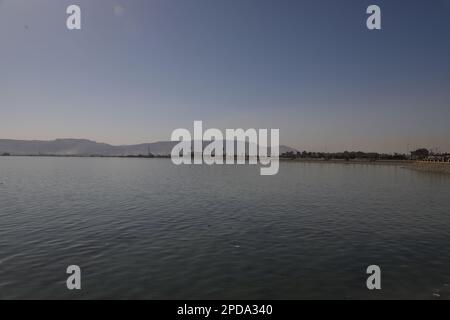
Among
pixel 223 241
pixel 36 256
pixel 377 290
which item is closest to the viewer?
pixel 377 290

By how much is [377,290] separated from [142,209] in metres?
24.7

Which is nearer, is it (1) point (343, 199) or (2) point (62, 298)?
(2) point (62, 298)

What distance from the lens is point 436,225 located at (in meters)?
26.2

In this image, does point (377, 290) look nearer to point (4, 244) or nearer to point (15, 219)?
point (4, 244)

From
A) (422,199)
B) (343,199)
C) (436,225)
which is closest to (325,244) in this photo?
(436,225)

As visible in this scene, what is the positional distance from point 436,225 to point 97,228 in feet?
90.8

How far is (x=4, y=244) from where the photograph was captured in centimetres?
1967

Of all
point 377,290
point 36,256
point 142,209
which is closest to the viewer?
point 377,290

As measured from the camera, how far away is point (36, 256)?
57.7 ft
